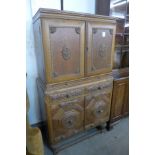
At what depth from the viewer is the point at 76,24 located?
1396mm

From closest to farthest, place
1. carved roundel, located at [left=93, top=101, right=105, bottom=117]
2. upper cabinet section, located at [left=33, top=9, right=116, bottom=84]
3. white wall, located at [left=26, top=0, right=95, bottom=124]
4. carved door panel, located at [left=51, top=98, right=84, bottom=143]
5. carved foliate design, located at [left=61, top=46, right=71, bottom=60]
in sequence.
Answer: upper cabinet section, located at [left=33, top=9, right=116, bottom=84] < carved foliate design, located at [left=61, top=46, right=71, bottom=60] < carved door panel, located at [left=51, top=98, right=84, bottom=143] < white wall, located at [left=26, top=0, right=95, bottom=124] < carved roundel, located at [left=93, top=101, right=105, bottom=117]

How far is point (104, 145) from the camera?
6.01ft

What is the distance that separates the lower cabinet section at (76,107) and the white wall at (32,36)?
23.3 inches

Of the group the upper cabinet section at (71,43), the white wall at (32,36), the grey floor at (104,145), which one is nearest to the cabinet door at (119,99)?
the grey floor at (104,145)

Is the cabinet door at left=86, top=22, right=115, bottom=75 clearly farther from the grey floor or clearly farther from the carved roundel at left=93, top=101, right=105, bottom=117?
the grey floor

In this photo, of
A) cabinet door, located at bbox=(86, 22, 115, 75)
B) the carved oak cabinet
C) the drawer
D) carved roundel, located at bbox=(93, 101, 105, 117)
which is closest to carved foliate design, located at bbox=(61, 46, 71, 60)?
the carved oak cabinet

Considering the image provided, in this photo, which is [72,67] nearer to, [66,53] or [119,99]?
[66,53]

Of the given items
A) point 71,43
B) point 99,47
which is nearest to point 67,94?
point 71,43

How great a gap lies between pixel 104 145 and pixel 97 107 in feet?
1.68

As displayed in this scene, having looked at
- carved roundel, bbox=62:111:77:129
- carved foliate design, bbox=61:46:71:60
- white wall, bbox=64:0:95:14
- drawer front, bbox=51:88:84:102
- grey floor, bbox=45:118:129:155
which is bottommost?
grey floor, bbox=45:118:129:155

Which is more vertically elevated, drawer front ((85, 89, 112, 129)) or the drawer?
the drawer

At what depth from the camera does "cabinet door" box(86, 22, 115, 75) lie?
1534mm
